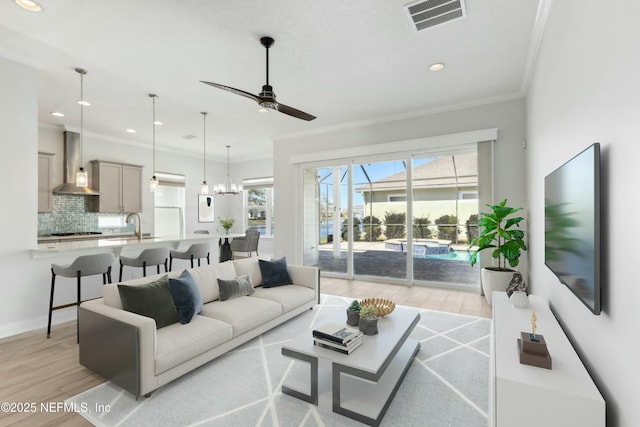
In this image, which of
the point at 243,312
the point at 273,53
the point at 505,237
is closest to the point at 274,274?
the point at 243,312

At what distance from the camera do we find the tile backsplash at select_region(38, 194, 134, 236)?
19.4 feet

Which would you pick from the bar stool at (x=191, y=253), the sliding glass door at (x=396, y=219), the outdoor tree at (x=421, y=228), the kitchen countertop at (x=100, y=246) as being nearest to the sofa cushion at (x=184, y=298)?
the kitchen countertop at (x=100, y=246)

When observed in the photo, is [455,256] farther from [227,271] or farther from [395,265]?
[227,271]

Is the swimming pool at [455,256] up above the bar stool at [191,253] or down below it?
below

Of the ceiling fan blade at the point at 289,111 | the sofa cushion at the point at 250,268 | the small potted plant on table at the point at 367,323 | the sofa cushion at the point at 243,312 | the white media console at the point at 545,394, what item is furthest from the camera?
the sofa cushion at the point at 250,268

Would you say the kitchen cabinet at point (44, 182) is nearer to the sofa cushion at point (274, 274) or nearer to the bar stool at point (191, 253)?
the bar stool at point (191, 253)

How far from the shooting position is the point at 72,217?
6.27m

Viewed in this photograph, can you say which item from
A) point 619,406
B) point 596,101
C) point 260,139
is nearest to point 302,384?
point 619,406

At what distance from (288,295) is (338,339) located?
1523 mm

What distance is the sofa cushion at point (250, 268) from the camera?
12.2 ft

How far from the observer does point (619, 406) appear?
124 cm

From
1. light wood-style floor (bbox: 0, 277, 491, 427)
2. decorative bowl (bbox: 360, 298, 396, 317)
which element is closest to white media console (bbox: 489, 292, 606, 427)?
decorative bowl (bbox: 360, 298, 396, 317)

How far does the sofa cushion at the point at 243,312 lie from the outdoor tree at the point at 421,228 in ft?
9.89

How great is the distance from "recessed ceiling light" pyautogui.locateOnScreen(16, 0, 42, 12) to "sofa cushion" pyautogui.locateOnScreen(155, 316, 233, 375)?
9.24ft
